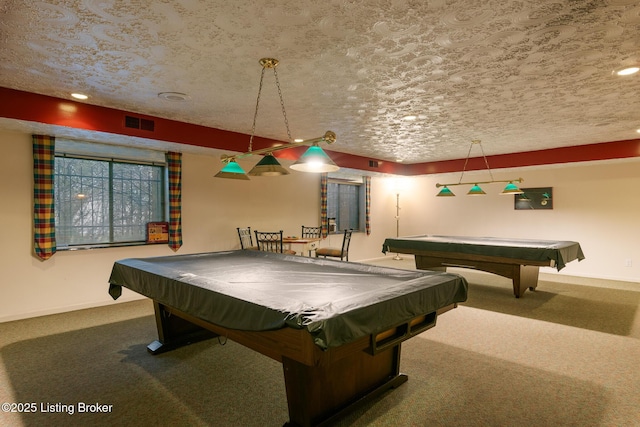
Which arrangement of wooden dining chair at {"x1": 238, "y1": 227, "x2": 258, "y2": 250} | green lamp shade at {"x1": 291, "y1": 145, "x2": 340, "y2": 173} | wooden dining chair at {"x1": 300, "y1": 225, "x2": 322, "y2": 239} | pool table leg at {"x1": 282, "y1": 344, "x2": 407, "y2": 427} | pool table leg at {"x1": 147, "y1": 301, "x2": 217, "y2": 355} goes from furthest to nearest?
wooden dining chair at {"x1": 300, "y1": 225, "x2": 322, "y2": 239}, wooden dining chair at {"x1": 238, "y1": 227, "x2": 258, "y2": 250}, pool table leg at {"x1": 147, "y1": 301, "x2": 217, "y2": 355}, green lamp shade at {"x1": 291, "y1": 145, "x2": 340, "y2": 173}, pool table leg at {"x1": 282, "y1": 344, "x2": 407, "y2": 427}

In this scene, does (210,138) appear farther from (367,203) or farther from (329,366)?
(367,203)

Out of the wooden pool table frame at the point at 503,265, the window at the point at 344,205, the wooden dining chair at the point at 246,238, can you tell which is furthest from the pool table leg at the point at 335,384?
the window at the point at 344,205

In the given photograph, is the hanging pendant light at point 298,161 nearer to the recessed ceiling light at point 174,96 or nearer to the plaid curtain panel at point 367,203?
the recessed ceiling light at point 174,96

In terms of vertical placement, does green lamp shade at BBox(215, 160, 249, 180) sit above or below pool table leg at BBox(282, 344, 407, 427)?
above

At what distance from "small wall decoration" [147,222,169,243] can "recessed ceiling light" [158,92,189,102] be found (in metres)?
2.14

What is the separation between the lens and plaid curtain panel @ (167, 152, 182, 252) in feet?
16.8

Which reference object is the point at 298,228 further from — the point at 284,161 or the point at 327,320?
the point at 327,320

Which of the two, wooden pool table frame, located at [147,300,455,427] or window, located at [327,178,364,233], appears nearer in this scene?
wooden pool table frame, located at [147,300,455,427]

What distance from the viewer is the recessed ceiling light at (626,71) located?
283cm

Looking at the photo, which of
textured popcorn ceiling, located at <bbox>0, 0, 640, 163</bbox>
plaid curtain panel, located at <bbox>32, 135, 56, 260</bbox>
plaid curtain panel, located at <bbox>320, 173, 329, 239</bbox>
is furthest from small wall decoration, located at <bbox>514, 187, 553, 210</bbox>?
plaid curtain panel, located at <bbox>32, 135, 56, 260</bbox>

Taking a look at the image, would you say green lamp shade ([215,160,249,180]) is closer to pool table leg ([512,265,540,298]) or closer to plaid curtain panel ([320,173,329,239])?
pool table leg ([512,265,540,298])

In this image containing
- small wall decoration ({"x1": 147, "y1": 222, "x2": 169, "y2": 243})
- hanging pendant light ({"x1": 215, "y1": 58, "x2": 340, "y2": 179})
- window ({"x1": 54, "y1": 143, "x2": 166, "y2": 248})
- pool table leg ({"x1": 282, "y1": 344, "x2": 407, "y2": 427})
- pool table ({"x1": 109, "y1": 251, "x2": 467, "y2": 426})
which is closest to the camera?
pool table ({"x1": 109, "y1": 251, "x2": 467, "y2": 426})

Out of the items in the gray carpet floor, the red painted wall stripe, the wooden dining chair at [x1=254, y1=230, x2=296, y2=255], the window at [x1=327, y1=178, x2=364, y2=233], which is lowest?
the gray carpet floor

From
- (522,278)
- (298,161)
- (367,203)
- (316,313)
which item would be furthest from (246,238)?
Result: (316,313)
